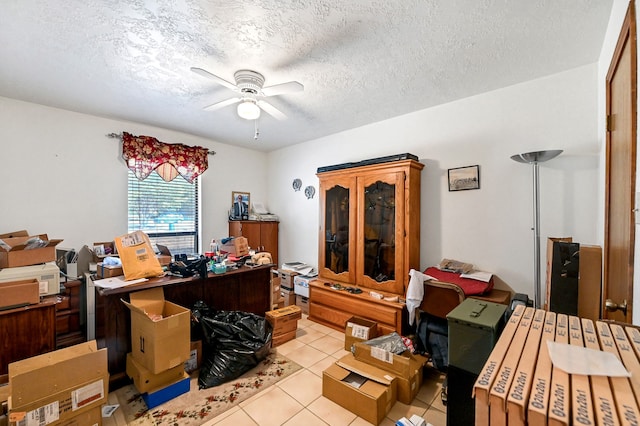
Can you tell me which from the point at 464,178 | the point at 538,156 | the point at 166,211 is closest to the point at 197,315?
the point at 166,211

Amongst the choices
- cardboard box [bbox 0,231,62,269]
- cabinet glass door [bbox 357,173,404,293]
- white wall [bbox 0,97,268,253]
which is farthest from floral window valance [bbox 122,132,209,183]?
cabinet glass door [bbox 357,173,404,293]

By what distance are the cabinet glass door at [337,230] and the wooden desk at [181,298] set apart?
848 millimetres

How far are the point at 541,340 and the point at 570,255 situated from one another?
1.24 metres

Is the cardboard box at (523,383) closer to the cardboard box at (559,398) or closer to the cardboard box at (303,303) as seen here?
the cardboard box at (559,398)

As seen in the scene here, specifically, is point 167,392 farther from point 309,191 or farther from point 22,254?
point 309,191

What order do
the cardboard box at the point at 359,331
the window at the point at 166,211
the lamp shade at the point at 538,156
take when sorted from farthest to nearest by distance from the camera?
the window at the point at 166,211 < the cardboard box at the point at 359,331 < the lamp shade at the point at 538,156

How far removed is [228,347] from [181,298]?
632mm

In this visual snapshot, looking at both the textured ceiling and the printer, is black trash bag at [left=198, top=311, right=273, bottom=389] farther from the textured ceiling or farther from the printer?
the textured ceiling

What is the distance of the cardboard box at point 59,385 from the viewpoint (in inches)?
54.8

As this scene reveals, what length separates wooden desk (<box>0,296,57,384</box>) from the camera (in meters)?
1.78

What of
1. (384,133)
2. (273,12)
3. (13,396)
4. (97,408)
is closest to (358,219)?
(384,133)

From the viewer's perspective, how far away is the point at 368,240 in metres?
3.14

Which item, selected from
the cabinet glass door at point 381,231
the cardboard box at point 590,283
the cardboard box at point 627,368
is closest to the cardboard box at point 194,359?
the cabinet glass door at point 381,231

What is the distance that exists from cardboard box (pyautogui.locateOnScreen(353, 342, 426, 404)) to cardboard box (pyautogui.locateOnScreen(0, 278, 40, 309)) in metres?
2.38
